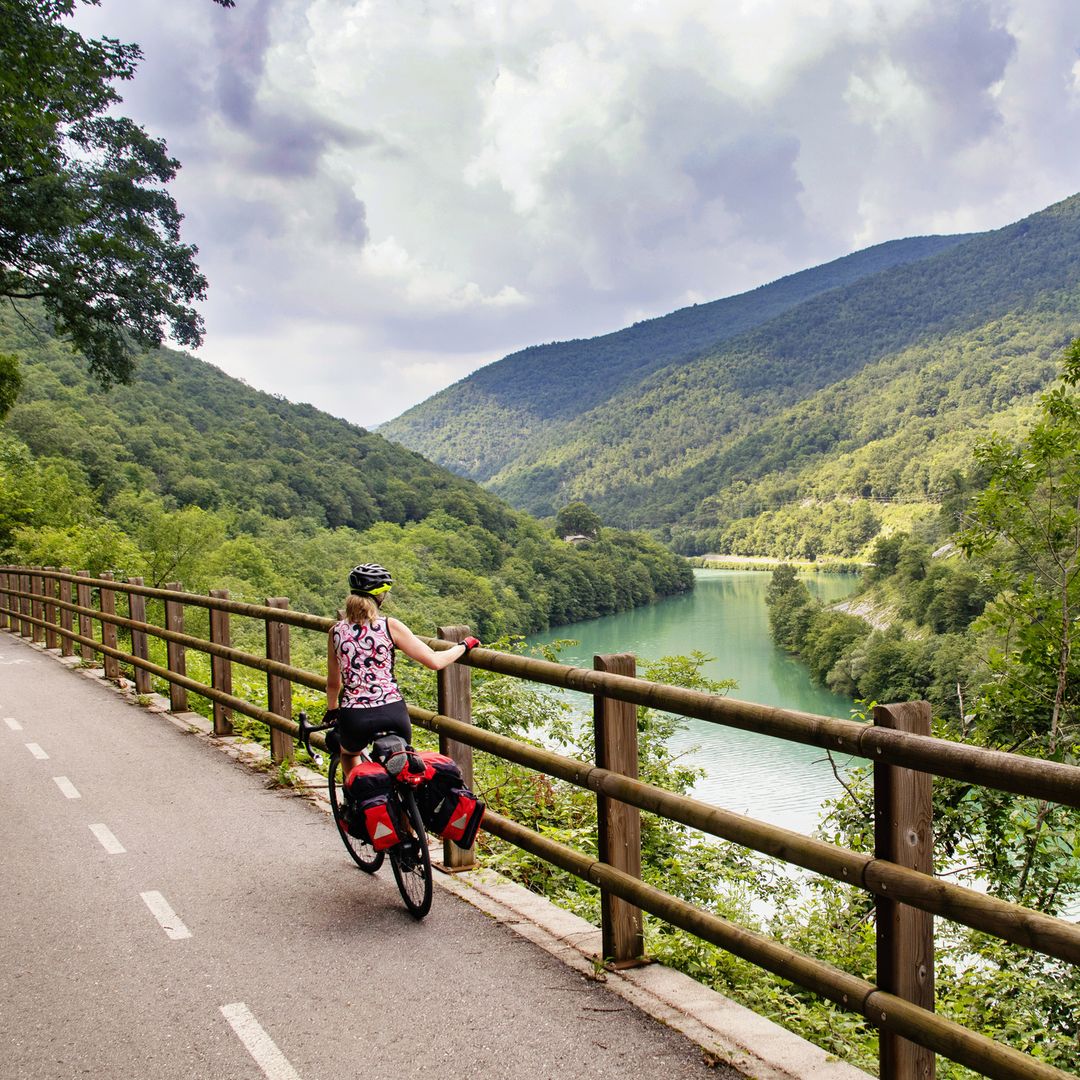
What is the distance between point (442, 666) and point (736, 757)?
31.0 m

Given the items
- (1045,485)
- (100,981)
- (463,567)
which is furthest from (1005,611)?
(463,567)

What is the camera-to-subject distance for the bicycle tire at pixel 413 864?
414cm

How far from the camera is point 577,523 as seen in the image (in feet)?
446

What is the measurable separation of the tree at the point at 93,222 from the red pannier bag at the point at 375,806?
44.8ft

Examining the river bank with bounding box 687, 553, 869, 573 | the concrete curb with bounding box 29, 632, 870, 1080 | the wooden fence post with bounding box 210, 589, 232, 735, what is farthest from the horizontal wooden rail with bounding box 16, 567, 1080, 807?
the river bank with bounding box 687, 553, 869, 573

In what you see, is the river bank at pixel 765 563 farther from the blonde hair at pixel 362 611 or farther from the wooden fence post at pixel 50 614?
the blonde hair at pixel 362 611

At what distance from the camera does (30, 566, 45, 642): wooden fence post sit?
16359 mm

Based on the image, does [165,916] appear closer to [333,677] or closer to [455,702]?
[333,677]

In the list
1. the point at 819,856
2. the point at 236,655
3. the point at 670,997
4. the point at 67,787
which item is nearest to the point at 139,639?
the point at 236,655

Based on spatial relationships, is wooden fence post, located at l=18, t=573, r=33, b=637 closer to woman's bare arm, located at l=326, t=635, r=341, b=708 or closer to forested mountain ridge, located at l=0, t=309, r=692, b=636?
Result: forested mountain ridge, located at l=0, t=309, r=692, b=636

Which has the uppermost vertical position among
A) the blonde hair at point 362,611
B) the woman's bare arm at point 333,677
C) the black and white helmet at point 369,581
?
the black and white helmet at point 369,581

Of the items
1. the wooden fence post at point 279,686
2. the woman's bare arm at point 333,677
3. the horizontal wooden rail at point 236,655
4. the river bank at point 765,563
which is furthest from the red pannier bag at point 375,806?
the river bank at point 765,563

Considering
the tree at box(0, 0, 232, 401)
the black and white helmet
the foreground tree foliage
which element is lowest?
the foreground tree foliage

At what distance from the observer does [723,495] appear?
195750 millimetres
